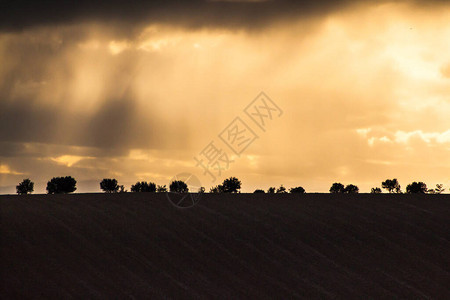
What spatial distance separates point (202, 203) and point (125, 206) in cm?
615

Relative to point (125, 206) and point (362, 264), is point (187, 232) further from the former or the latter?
point (362, 264)

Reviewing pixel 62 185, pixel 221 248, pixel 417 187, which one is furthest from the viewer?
pixel 417 187

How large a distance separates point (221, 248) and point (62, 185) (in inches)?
2006

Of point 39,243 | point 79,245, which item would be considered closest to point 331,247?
point 79,245

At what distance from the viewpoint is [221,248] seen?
122ft

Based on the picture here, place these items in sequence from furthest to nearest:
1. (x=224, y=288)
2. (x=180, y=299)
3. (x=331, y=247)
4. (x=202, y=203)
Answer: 1. (x=202, y=203)
2. (x=331, y=247)
3. (x=224, y=288)
4. (x=180, y=299)

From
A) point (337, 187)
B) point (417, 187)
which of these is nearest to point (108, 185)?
point (337, 187)

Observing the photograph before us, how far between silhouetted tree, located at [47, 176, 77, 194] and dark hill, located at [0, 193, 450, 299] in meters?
32.3

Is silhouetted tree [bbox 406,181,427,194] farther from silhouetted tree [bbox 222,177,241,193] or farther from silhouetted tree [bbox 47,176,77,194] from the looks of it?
silhouetted tree [bbox 47,176,77,194]

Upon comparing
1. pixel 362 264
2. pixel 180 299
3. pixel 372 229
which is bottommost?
pixel 180 299

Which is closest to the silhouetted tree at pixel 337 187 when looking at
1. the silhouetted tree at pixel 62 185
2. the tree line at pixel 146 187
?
the tree line at pixel 146 187

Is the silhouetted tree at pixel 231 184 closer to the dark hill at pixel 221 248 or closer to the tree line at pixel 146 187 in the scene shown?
the tree line at pixel 146 187

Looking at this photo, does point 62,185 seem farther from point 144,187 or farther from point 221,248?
point 221,248

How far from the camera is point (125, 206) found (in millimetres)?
45844
